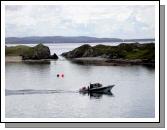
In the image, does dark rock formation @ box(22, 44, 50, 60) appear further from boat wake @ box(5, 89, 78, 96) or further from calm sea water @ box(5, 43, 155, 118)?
boat wake @ box(5, 89, 78, 96)

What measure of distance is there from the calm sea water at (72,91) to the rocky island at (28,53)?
0.04 meters

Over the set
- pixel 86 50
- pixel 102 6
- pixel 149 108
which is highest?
pixel 102 6

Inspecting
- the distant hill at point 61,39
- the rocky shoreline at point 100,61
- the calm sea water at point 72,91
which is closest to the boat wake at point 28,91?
the calm sea water at point 72,91

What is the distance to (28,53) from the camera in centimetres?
457

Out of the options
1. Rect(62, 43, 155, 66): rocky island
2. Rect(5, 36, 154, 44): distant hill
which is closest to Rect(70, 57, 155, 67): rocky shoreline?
Rect(62, 43, 155, 66): rocky island

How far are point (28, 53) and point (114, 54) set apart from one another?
0.56 metres

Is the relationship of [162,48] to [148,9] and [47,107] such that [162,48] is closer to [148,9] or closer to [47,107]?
[148,9]

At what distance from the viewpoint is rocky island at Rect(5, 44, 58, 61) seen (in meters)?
4.51

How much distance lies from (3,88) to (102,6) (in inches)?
32.2

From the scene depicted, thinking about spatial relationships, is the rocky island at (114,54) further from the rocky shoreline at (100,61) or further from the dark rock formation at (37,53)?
the dark rock formation at (37,53)

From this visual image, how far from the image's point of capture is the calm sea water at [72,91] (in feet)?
14.7

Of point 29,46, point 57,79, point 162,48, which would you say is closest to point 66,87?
point 57,79

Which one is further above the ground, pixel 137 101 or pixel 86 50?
pixel 86 50

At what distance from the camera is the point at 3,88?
4488mm
